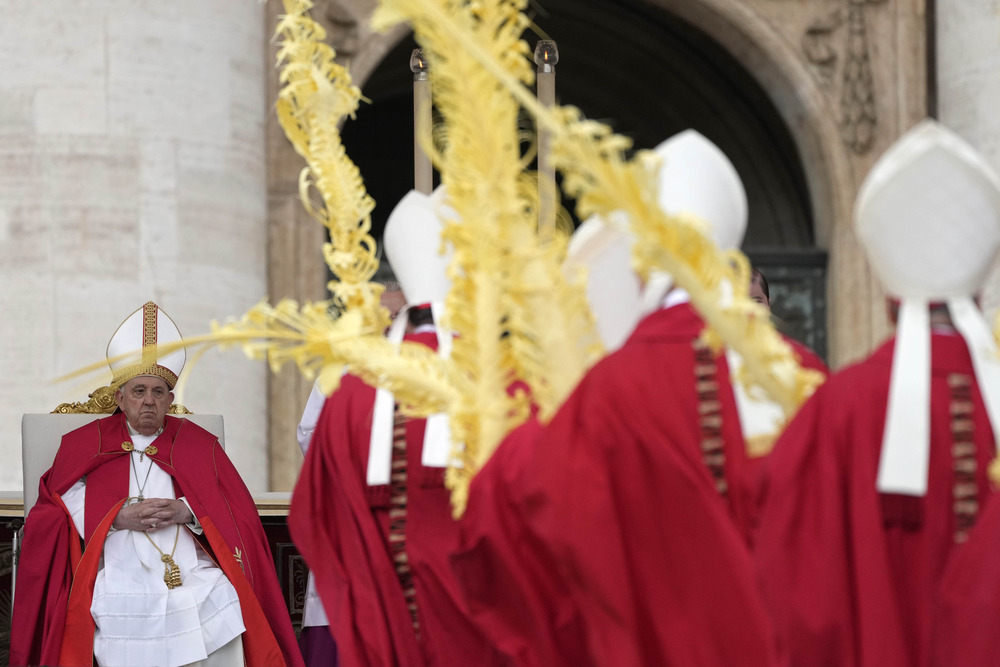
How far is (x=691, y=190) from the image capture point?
11.6ft

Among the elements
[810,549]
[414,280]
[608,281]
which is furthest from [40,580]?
[810,549]

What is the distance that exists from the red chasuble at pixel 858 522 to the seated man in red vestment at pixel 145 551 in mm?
3043

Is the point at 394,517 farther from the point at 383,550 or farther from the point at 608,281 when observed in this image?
the point at 608,281

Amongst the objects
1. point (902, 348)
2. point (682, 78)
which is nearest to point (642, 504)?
point (902, 348)

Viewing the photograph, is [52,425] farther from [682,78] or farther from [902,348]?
[682,78]

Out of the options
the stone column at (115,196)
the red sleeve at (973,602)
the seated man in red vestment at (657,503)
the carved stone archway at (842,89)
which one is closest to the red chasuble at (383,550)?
the seated man in red vestment at (657,503)

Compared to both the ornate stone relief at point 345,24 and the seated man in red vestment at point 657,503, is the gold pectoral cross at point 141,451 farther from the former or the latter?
the ornate stone relief at point 345,24

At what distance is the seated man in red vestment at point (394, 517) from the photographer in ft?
14.3

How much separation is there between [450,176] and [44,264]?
15.3 feet

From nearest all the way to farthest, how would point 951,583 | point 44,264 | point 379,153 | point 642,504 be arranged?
point 951,583, point 642,504, point 44,264, point 379,153

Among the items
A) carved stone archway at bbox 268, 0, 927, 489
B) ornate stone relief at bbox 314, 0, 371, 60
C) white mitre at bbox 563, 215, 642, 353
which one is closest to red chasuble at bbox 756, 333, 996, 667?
white mitre at bbox 563, 215, 642, 353

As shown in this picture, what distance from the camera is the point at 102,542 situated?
5.69 meters

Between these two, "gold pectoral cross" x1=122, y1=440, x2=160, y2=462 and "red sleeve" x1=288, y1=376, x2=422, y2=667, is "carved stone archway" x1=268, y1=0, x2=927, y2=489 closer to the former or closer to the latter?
"gold pectoral cross" x1=122, y1=440, x2=160, y2=462

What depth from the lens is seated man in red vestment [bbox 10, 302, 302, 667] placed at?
5.59m
